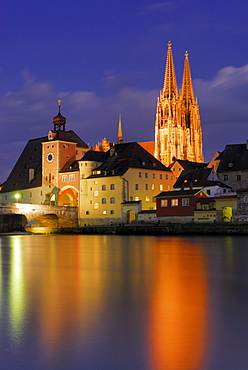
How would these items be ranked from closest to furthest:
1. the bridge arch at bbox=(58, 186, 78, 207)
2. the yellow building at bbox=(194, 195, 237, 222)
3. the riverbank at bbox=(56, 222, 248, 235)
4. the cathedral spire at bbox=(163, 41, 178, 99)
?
the riverbank at bbox=(56, 222, 248, 235) → the yellow building at bbox=(194, 195, 237, 222) → the bridge arch at bbox=(58, 186, 78, 207) → the cathedral spire at bbox=(163, 41, 178, 99)

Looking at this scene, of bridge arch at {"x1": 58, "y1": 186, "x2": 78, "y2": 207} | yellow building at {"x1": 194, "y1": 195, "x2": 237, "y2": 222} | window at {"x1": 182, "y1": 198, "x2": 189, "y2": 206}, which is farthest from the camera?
bridge arch at {"x1": 58, "y1": 186, "x2": 78, "y2": 207}

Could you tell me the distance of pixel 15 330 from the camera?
1137 centimetres

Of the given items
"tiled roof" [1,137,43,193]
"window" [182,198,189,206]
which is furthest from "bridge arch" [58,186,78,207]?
"window" [182,198,189,206]

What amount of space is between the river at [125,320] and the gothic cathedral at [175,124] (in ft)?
394

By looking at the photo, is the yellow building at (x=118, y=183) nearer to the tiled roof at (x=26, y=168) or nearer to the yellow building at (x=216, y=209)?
the yellow building at (x=216, y=209)

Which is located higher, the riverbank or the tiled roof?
the tiled roof

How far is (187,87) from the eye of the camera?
6260 inches

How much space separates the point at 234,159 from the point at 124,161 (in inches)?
665

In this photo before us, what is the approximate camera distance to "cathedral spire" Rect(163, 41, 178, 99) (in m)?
148

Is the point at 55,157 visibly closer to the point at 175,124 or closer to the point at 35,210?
the point at 35,210

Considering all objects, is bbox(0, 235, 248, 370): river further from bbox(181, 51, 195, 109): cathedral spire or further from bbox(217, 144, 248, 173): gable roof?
bbox(181, 51, 195, 109): cathedral spire

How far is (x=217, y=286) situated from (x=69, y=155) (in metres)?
75.9

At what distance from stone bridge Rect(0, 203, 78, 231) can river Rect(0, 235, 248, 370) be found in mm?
51129

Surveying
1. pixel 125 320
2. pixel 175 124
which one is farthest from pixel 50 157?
pixel 125 320
